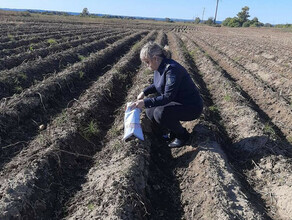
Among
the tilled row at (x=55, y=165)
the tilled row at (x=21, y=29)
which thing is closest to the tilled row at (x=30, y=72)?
the tilled row at (x=55, y=165)

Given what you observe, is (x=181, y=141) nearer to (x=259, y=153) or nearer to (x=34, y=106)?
(x=259, y=153)

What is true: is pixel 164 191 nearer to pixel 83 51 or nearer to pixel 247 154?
pixel 247 154

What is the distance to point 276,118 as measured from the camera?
6871 mm

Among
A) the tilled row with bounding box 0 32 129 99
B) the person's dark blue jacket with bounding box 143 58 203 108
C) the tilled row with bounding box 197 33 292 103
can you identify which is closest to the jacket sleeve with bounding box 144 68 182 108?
the person's dark blue jacket with bounding box 143 58 203 108

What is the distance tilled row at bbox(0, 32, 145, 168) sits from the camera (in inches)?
203

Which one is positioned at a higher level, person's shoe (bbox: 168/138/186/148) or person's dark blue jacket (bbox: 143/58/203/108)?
person's dark blue jacket (bbox: 143/58/203/108)

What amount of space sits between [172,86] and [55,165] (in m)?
2.24

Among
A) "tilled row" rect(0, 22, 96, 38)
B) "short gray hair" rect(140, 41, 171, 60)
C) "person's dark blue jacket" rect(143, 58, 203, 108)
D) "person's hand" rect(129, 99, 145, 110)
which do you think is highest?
"short gray hair" rect(140, 41, 171, 60)

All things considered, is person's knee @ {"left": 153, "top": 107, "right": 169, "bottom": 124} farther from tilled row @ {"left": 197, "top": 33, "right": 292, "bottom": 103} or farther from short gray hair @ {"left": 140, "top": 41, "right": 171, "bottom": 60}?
tilled row @ {"left": 197, "top": 33, "right": 292, "bottom": 103}

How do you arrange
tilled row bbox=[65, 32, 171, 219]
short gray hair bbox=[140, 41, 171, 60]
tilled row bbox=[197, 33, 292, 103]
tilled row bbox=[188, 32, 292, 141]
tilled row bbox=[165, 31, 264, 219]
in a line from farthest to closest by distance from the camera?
tilled row bbox=[197, 33, 292, 103] → tilled row bbox=[188, 32, 292, 141] → short gray hair bbox=[140, 41, 171, 60] → tilled row bbox=[165, 31, 264, 219] → tilled row bbox=[65, 32, 171, 219]

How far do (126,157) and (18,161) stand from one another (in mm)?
1736

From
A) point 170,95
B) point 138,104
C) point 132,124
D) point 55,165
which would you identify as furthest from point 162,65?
point 55,165

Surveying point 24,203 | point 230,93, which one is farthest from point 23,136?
point 230,93

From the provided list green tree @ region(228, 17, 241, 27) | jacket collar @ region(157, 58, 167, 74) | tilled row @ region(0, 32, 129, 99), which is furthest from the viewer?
green tree @ region(228, 17, 241, 27)
